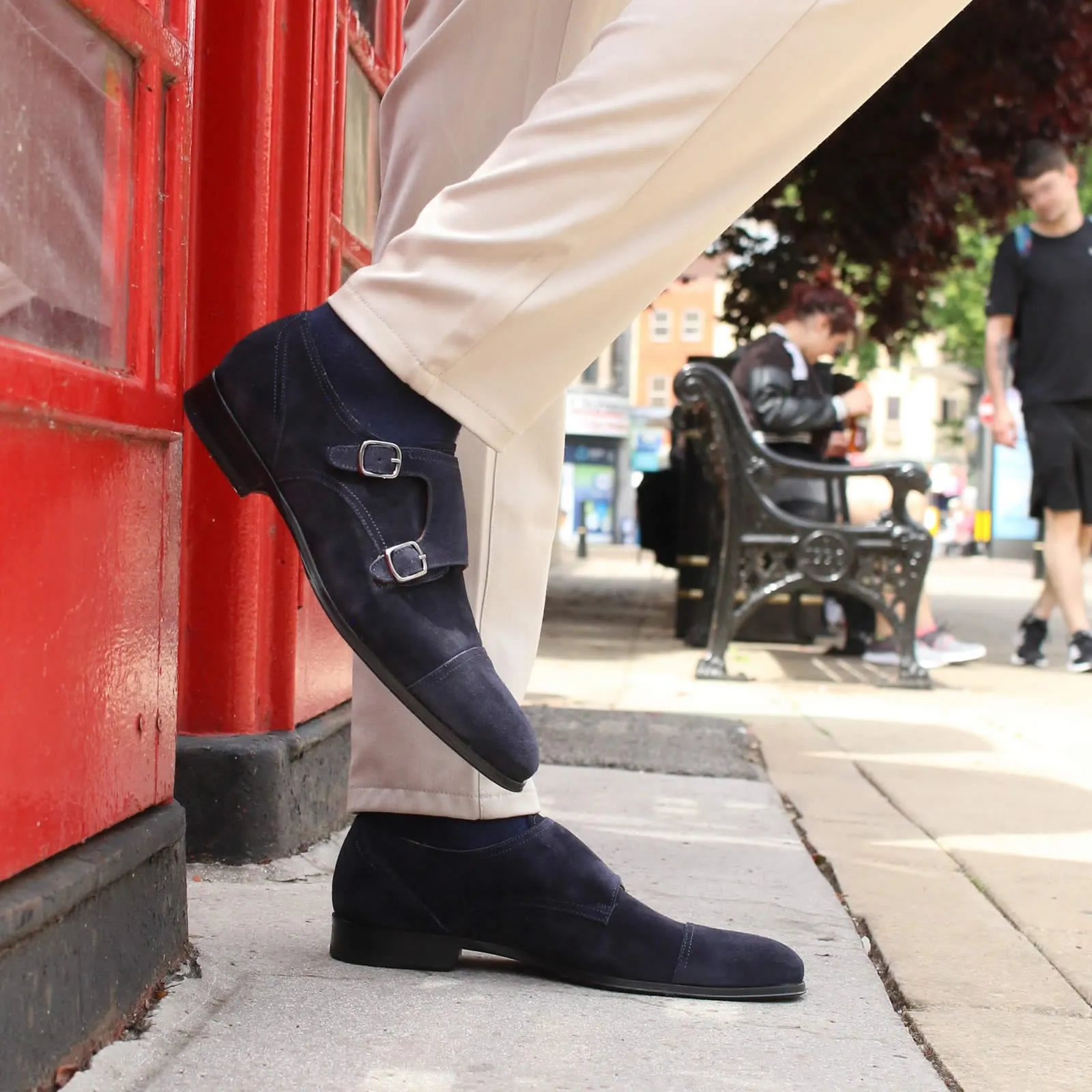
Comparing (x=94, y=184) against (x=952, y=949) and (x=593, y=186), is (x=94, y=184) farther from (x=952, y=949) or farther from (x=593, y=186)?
(x=952, y=949)

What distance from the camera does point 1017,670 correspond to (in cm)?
593

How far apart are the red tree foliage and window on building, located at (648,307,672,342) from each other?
4937 cm

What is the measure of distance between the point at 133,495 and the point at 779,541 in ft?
14.0

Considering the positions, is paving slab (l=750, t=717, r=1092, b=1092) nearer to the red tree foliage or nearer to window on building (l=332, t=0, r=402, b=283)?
window on building (l=332, t=0, r=402, b=283)

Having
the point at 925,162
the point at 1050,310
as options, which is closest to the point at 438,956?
the point at 1050,310

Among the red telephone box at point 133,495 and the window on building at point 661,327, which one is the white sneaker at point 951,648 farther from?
the window on building at point 661,327

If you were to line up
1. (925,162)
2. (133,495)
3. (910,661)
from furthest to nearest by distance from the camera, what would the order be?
(925,162), (910,661), (133,495)

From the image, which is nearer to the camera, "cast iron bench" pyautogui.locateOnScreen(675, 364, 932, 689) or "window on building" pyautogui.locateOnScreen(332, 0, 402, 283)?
"window on building" pyautogui.locateOnScreen(332, 0, 402, 283)

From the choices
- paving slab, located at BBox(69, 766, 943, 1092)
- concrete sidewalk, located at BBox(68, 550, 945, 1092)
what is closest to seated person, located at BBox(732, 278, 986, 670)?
concrete sidewalk, located at BBox(68, 550, 945, 1092)

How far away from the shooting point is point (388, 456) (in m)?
1.31

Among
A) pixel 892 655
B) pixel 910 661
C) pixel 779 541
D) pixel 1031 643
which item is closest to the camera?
pixel 910 661

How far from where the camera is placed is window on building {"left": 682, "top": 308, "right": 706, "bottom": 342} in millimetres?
60625

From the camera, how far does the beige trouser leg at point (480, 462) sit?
5.12 ft

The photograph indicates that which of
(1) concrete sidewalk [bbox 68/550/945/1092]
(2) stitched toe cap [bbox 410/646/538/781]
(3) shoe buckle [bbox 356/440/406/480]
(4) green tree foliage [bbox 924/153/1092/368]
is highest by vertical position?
(4) green tree foliage [bbox 924/153/1092/368]
